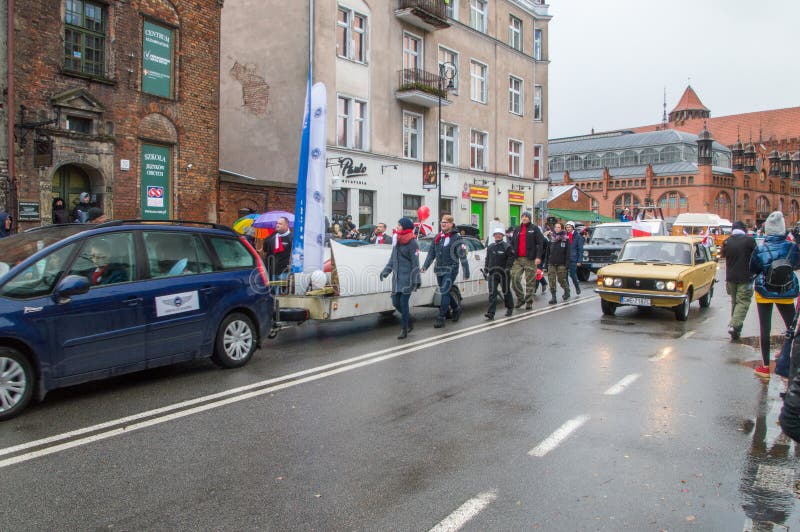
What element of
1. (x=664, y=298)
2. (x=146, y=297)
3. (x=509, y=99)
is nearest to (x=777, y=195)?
(x=509, y=99)

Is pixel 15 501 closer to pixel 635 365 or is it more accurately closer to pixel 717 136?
pixel 635 365

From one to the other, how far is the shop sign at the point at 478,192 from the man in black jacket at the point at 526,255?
62.6 feet

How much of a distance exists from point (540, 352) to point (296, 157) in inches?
698

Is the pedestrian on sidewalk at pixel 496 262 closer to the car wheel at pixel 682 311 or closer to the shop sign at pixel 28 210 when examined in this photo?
the car wheel at pixel 682 311

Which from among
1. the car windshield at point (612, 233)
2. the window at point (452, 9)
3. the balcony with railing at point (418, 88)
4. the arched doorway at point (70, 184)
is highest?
the window at point (452, 9)

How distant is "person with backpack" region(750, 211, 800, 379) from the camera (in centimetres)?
755

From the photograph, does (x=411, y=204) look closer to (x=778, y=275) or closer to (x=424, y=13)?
(x=424, y=13)

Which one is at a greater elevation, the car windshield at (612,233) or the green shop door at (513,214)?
the green shop door at (513,214)

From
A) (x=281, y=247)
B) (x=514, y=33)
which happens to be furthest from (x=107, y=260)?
(x=514, y=33)

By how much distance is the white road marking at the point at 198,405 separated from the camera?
5.19 m

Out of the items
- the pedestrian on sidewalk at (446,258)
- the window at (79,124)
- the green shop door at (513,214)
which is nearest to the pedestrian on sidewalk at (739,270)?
the pedestrian on sidewalk at (446,258)

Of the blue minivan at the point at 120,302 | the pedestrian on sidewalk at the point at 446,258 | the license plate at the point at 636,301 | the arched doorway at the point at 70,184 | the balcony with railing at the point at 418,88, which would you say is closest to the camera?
the blue minivan at the point at 120,302

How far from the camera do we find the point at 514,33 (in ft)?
123

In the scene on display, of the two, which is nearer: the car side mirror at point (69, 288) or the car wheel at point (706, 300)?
the car side mirror at point (69, 288)
